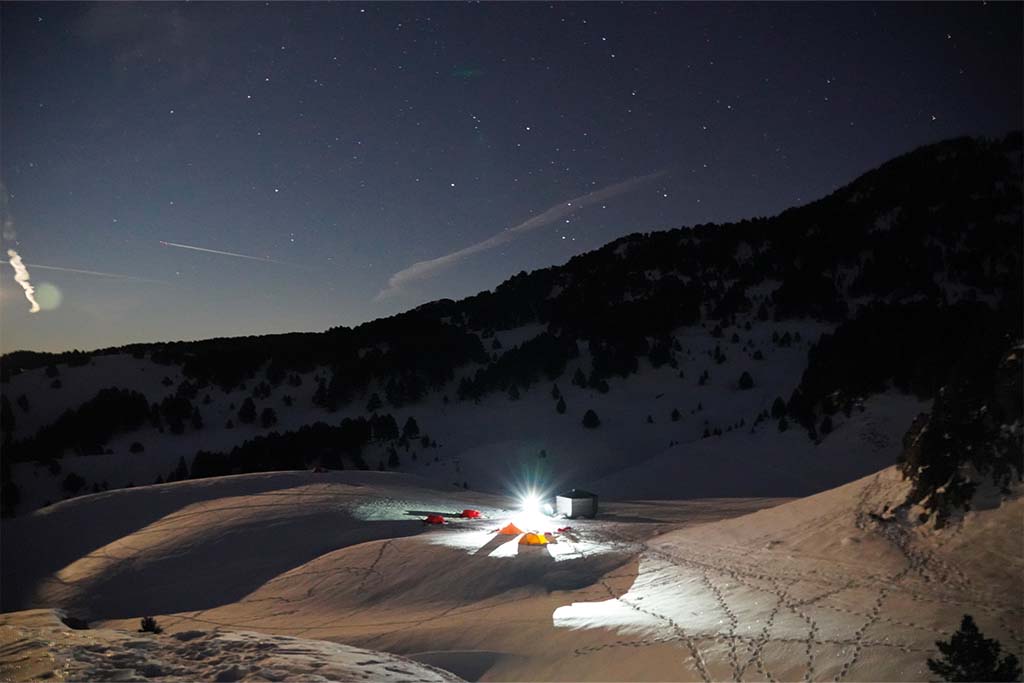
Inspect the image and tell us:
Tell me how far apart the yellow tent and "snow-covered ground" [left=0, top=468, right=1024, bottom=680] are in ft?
1.21

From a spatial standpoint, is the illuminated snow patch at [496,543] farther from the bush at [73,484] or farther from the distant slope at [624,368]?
the bush at [73,484]

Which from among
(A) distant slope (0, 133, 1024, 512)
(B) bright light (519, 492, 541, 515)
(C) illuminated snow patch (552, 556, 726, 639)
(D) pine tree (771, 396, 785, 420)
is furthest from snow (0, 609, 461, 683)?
(D) pine tree (771, 396, 785, 420)

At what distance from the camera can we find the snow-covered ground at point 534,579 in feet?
35.5

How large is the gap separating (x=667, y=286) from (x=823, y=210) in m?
33.6

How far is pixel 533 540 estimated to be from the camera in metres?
21.5

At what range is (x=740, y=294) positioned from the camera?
75125 mm

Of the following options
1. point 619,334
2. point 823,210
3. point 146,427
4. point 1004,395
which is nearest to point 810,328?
point 619,334

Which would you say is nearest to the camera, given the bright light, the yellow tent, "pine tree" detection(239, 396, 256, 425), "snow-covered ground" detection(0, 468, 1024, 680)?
"snow-covered ground" detection(0, 468, 1024, 680)

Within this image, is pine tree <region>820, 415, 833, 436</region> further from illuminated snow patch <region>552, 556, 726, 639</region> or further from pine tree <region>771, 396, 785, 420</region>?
illuminated snow patch <region>552, 556, 726, 639</region>

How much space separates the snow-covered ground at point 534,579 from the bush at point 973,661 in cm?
87

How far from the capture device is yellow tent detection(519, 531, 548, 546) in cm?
2138

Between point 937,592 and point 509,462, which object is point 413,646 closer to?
point 937,592

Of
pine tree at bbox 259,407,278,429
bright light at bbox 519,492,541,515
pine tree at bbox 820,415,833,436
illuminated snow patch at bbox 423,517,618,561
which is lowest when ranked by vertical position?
bright light at bbox 519,492,541,515

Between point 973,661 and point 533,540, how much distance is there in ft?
48.6
